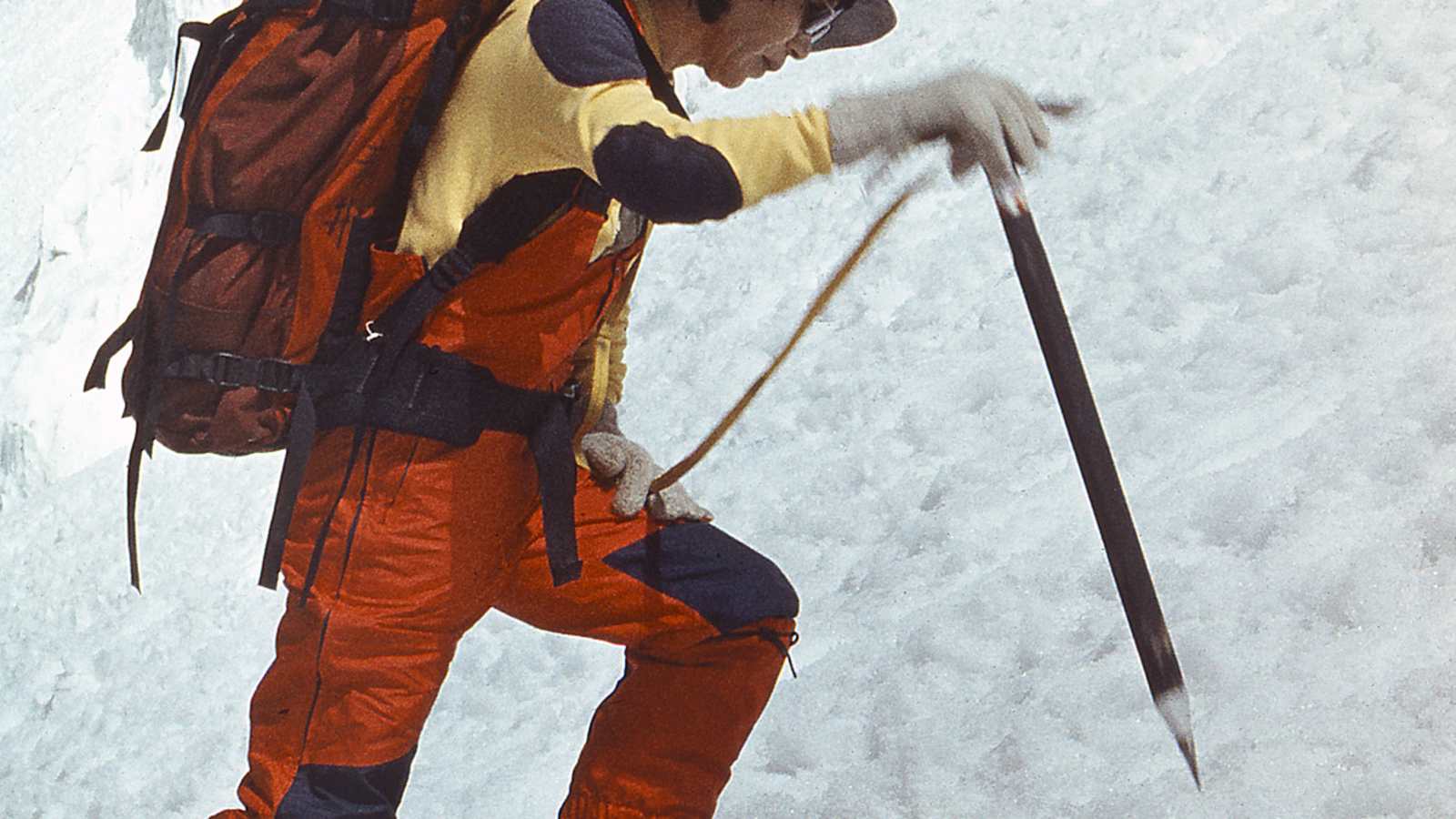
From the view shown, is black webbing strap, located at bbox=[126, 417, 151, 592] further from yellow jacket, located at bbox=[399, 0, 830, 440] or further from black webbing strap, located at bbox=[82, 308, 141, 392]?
yellow jacket, located at bbox=[399, 0, 830, 440]

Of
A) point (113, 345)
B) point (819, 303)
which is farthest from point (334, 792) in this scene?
point (819, 303)

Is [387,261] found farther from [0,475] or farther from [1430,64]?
[0,475]

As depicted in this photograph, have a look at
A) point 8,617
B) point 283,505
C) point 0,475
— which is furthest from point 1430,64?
point 0,475

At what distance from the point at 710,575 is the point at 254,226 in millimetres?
488

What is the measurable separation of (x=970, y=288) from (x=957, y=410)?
380 mm

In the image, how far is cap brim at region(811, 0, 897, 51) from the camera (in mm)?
1281

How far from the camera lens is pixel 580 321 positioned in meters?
1.24

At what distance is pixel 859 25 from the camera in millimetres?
1290

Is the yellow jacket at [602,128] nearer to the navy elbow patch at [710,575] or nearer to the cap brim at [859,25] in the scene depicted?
the cap brim at [859,25]

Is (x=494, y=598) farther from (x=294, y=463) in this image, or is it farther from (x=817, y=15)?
(x=817, y=15)

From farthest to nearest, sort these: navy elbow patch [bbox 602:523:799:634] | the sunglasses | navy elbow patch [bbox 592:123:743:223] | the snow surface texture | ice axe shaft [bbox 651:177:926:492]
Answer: the snow surface texture < navy elbow patch [bbox 602:523:799:634] < the sunglasses < ice axe shaft [bbox 651:177:926:492] < navy elbow patch [bbox 592:123:743:223]

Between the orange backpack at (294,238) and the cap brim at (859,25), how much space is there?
0.34 metres

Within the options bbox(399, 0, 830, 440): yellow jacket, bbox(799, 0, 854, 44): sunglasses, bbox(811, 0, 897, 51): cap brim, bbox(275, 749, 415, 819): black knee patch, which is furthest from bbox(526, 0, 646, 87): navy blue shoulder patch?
bbox(275, 749, 415, 819): black knee patch

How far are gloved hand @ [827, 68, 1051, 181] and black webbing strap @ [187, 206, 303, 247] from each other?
0.46 meters
